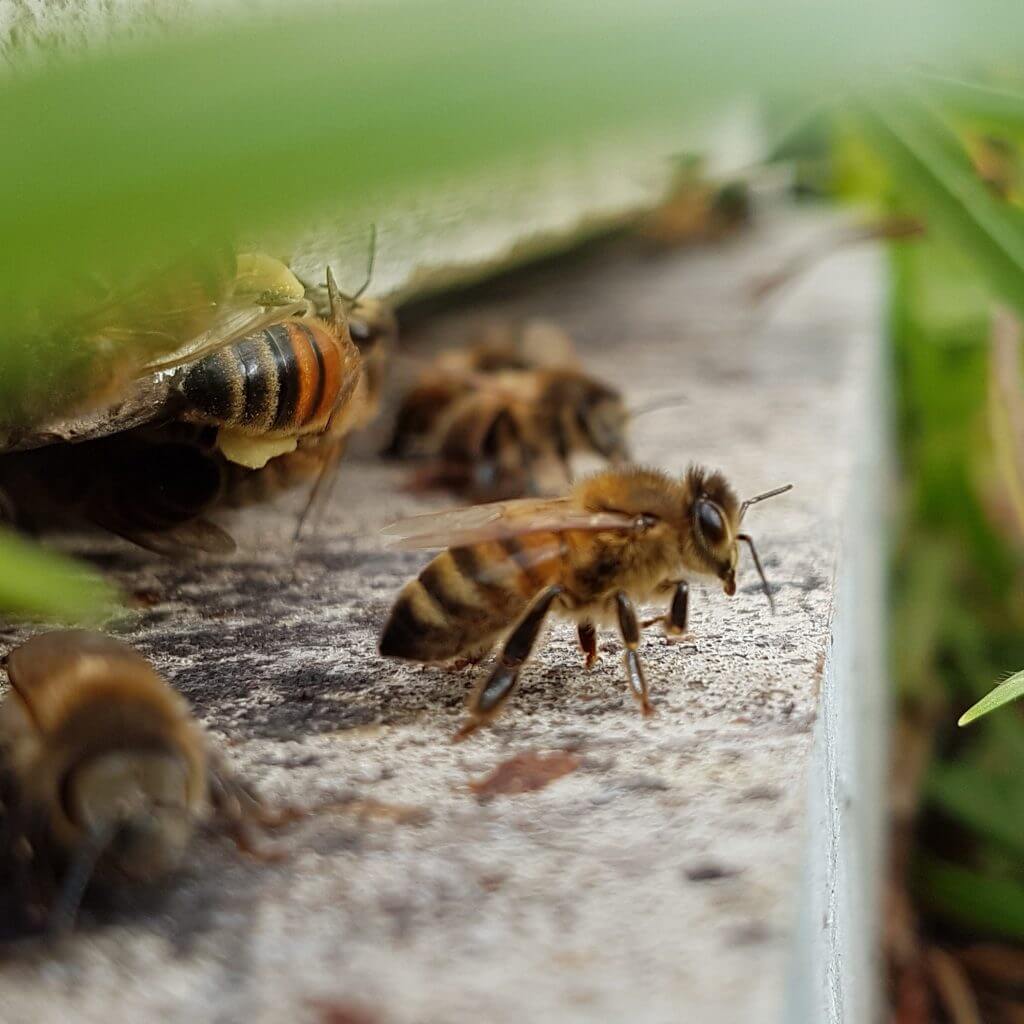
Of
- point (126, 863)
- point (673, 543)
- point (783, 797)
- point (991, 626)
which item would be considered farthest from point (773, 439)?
point (126, 863)

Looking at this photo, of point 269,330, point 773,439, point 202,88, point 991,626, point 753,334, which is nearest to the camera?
point 202,88

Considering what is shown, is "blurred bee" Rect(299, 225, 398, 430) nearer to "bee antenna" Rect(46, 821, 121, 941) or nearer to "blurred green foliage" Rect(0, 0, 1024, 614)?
"bee antenna" Rect(46, 821, 121, 941)

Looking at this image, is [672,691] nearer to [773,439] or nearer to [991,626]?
[773,439]

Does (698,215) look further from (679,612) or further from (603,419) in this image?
(679,612)

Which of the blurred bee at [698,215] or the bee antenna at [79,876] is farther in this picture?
the blurred bee at [698,215]

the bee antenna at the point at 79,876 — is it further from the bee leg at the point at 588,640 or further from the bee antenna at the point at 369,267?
the bee antenna at the point at 369,267

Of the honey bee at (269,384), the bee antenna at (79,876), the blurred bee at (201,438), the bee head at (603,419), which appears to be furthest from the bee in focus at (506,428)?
the bee antenna at (79,876)
